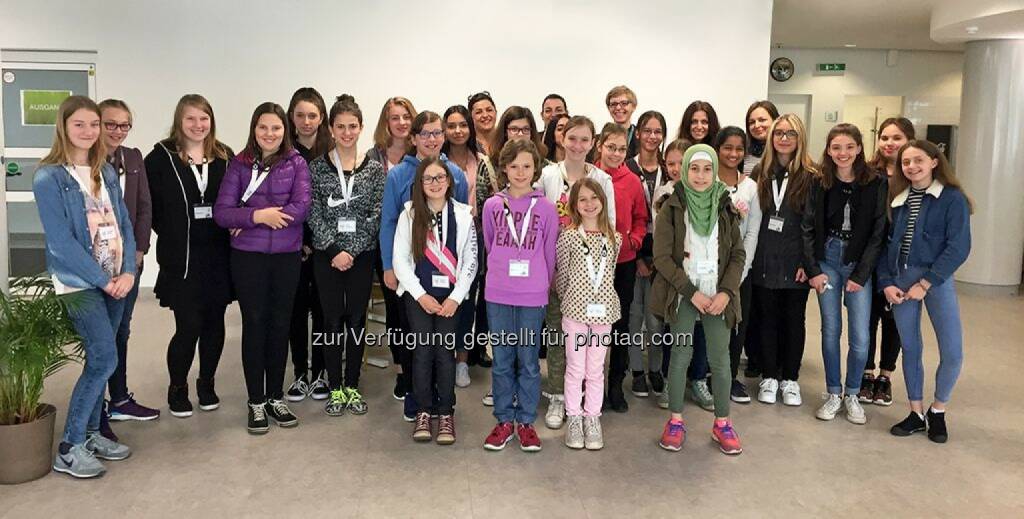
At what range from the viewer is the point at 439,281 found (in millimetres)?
3354

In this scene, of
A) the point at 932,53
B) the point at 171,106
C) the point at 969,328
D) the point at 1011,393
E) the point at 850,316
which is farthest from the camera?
the point at 932,53

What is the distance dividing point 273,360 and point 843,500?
8.66 feet

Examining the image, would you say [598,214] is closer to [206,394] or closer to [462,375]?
[462,375]

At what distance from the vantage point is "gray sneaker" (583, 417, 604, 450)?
11.1ft

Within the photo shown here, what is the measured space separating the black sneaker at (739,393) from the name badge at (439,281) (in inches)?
71.5

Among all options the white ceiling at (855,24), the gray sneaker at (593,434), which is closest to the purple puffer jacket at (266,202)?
the gray sneaker at (593,434)

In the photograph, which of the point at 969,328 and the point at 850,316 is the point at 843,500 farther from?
the point at 969,328

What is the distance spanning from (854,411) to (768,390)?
1.49ft

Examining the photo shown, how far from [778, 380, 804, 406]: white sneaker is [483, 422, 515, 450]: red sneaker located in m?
1.66

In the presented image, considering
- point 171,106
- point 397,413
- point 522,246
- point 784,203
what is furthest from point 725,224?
point 171,106

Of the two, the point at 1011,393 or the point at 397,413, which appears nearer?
the point at 397,413

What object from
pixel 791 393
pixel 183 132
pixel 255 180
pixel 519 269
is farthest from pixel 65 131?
pixel 791 393

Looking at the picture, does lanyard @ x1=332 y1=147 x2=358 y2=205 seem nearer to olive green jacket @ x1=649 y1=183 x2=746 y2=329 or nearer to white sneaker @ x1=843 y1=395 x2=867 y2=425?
olive green jacket @ x1=649 y1=183 x2=746 y2=329

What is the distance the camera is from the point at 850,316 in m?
3.79
